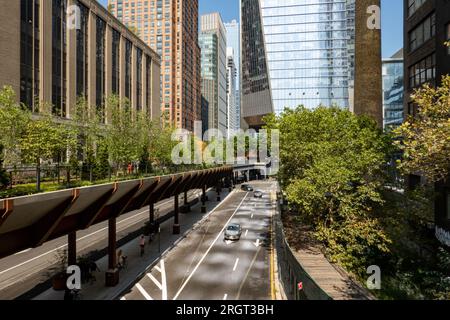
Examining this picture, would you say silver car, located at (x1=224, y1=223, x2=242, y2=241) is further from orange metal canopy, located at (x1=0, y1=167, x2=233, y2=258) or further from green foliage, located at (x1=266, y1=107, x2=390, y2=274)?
orange metal canopy, located at (x1=0, y1=167, x2=233, y2=258)

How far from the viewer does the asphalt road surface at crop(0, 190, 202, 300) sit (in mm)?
20539

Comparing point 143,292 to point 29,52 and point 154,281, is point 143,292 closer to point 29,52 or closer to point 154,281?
point 154,281

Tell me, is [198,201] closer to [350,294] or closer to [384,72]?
[350,294]

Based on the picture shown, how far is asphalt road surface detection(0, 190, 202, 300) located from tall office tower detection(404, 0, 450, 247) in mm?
27494

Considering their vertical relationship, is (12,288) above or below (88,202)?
below

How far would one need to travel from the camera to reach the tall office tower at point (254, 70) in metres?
103

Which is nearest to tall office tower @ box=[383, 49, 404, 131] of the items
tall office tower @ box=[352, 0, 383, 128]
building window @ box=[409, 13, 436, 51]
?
building window @ box=[409, 13, 436, 51]

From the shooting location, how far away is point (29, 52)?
1610 inches

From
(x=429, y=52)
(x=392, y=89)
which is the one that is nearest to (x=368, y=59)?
(x=429, y=52)

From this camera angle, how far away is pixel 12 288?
2016cm

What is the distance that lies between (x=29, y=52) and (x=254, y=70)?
79274 mm

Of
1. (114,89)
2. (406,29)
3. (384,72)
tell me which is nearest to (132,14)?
(114,89)

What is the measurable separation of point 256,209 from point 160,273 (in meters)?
31.2

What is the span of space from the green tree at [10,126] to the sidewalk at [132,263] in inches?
349
